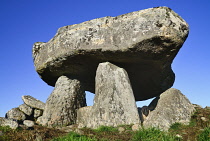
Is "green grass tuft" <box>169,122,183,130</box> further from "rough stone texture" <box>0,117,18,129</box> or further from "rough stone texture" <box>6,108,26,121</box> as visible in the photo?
"rough stone texture" <box>6,108,26,121</box>

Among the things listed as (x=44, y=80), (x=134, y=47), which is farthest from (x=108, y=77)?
(x=44, y=80)

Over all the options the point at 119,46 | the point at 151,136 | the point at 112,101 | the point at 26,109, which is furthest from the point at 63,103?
the point at 151,136

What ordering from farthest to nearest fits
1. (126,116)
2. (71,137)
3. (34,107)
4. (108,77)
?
(34,107), (108,77), (126,116), (71,137)

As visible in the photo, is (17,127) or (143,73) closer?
(17,127)

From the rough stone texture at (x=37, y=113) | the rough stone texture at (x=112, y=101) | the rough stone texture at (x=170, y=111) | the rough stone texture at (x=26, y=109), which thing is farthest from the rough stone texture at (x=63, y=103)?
the rough stone texture at (x=170, y=111)

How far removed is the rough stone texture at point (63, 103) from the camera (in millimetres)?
10086

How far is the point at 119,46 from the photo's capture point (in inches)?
352

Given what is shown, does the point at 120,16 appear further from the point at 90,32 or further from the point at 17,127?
the point at 17,127

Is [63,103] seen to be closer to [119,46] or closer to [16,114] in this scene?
[16,114]

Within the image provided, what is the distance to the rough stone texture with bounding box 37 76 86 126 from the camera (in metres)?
10.1

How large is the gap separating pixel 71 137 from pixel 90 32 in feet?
17.6

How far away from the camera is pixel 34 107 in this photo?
1170 cm

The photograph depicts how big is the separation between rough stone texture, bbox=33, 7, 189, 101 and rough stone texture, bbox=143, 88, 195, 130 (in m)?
1.51

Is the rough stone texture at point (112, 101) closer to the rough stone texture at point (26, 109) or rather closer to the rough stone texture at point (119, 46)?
the rough stone texture at point (119, 46)
